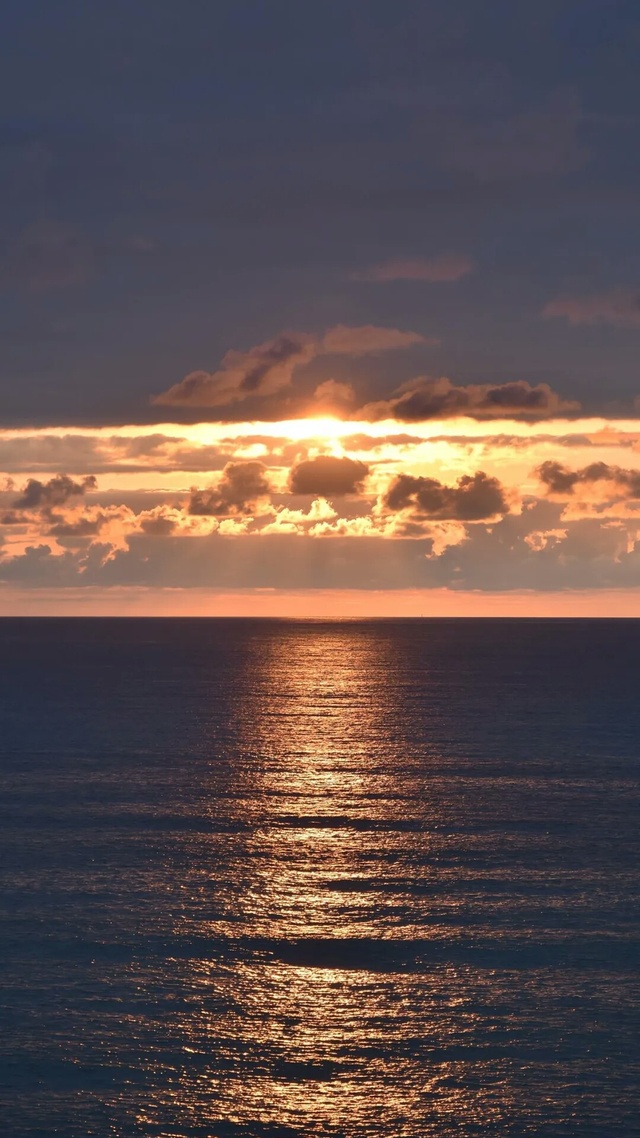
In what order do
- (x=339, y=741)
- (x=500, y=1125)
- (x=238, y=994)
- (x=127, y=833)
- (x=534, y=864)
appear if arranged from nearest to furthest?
(x=500, y=1125), (x=238, y=994), (x=534, y=864), (x=127, y=833), (x=339, y=741)

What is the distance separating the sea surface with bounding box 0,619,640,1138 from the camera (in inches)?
1815

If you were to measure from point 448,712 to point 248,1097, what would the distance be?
428 ft

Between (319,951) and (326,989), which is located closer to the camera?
(326,989)

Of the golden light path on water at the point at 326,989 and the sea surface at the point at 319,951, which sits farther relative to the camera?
the sea surface at the point at 319,951

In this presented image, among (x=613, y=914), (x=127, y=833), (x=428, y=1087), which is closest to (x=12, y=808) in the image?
(x=127, y=833)

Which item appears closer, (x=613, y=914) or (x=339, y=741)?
(x=613, y=914)

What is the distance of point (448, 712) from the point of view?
17475cm

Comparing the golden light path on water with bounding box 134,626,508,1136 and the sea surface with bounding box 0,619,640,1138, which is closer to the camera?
the golden light path on water with bounding box 134,626,508,1136

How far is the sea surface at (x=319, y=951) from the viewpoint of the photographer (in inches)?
1815

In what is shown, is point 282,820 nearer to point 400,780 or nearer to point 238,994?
point 400,780

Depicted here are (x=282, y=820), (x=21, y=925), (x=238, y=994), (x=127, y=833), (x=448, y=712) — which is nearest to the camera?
(x=238, y=994)

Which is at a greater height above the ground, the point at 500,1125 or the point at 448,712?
the point at 448,712

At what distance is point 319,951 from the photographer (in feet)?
202

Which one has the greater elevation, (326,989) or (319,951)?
(319,951)
